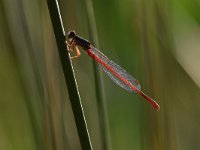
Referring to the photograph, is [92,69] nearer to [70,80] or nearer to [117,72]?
[117,72]

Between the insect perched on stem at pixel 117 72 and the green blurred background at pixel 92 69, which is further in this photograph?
the green blurred background at pixel 92 69

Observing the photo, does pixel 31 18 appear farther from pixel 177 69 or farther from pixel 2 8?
pixel 177 69

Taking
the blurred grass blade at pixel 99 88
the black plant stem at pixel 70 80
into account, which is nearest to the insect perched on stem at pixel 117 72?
the blurred grass blade at pixel 99 88

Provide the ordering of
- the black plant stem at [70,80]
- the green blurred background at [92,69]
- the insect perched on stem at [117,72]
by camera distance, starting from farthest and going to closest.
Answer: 1. the green blurred background at [92,69]
2. the insect perched on stem at [117,72]
3. the black plant stem at [70,80]

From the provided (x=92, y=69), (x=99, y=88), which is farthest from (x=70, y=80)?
(x=92, y=69)

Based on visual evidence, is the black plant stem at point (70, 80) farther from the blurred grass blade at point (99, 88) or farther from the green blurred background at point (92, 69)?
the green blurred background at point (92, 69)

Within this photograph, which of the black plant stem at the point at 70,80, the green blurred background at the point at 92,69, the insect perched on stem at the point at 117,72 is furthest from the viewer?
the green blurred background at the point at 92,69

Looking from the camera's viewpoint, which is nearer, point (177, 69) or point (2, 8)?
point (2, 8)

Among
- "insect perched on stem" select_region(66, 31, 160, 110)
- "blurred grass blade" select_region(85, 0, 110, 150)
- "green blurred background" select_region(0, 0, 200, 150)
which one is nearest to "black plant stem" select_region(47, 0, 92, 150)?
"insect perched on stem" select_region(66, 31, 160, 110)

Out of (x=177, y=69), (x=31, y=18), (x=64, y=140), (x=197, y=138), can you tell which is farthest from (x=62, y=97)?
(x=197, y=138)
